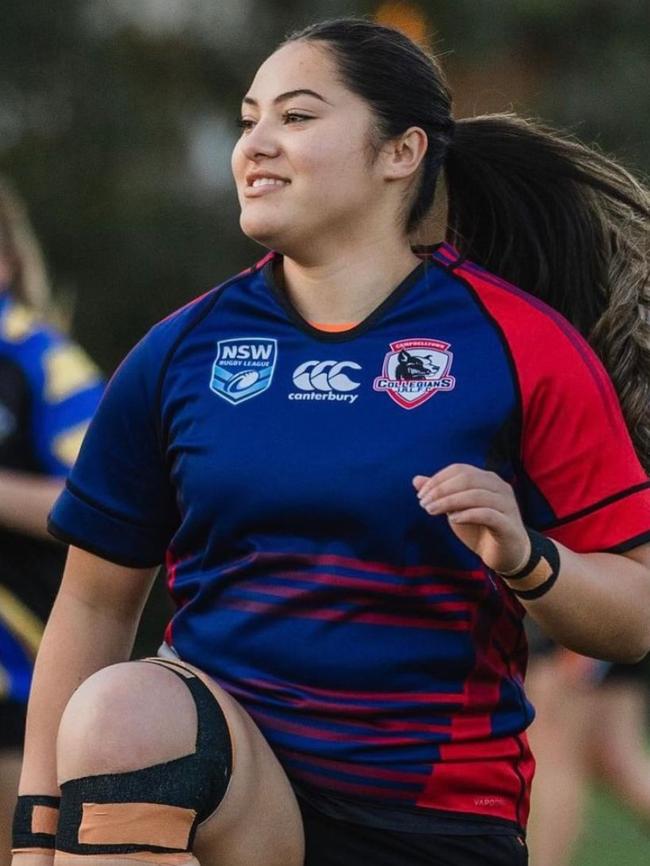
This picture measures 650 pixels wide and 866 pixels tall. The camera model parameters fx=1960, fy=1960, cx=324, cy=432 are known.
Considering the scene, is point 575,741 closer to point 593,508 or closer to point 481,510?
point 593,508

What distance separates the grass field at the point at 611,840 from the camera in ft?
25.2

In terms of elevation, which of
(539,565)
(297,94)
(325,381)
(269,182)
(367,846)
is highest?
(297,94)

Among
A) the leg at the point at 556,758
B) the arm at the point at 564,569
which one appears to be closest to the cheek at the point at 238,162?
the arm at the point at 564,569

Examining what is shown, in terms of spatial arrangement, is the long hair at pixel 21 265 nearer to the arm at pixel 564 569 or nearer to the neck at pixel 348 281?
the neck at pixel 348 281

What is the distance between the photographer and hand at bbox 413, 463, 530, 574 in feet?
9.00

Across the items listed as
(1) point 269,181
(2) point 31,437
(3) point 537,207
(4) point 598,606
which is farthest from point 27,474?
(4) point 598,606

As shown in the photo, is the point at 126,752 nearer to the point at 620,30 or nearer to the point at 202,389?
the point at 202,389

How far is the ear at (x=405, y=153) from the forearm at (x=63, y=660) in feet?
2.93

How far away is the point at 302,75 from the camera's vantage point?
10.8ft

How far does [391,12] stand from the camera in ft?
51.1

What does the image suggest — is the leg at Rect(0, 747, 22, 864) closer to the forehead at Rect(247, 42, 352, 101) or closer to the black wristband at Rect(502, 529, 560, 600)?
the forehead at Rect(247, 42, 352, 101)

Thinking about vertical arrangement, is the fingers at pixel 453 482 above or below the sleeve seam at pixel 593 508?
above

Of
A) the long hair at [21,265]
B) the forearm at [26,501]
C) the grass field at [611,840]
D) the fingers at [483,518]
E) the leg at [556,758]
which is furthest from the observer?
the grass field at [611,840]

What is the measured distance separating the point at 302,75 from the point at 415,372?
56cm
